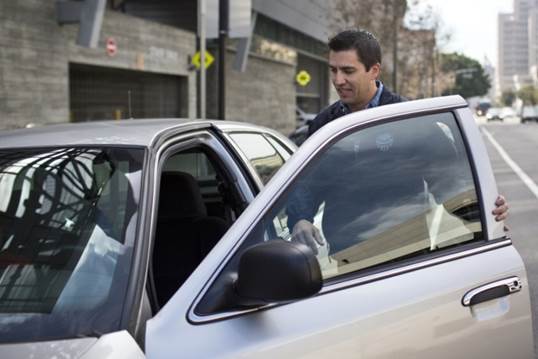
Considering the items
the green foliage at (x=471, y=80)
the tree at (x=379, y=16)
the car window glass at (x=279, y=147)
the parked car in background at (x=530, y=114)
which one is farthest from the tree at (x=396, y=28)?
the green foliage at (x=471, y=80)

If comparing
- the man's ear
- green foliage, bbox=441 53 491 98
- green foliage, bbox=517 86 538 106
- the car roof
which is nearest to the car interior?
the car roof

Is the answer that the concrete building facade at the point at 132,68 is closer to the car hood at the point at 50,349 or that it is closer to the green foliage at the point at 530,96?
the car hood at the point at 50,349

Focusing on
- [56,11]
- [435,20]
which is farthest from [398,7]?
[56,11]

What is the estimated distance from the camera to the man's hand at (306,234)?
2.47 meters

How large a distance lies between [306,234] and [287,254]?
39 centimetres

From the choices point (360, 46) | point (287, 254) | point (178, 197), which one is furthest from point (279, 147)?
point (287, 254)

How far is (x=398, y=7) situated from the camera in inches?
1619

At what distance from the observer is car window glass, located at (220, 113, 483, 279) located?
8.08 ft

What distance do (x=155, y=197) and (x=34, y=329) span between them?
579mm

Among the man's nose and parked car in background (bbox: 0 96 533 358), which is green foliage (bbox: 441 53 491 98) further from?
parked car in background (bbox: 0 96 533 358)

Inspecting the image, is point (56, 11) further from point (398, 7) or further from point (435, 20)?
point (435, 20)

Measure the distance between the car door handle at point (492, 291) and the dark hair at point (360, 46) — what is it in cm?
102

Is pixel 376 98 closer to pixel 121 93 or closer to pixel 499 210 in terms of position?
pixel 499 210

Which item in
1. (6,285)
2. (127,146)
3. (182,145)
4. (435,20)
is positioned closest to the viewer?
(6,285)
